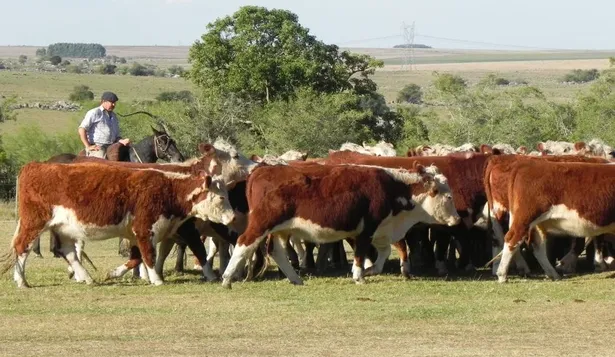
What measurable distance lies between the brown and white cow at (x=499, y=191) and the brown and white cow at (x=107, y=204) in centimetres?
378

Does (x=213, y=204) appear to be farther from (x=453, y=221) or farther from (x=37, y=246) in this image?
(x=37, y=246)

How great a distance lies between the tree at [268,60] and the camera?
187 ft

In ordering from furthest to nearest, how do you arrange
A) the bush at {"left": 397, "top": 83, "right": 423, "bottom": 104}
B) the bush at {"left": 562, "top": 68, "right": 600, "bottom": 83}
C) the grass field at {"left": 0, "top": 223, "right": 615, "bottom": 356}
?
the bush at {"left": 562, "top": 68, "right": 600, "bottom": 83}, the bush at {"left": 397, "top": 83, "right": 423, "bottom": 104}, the grass field at {"left": 0, "top": 223, "right": 615, "bottom": 356}

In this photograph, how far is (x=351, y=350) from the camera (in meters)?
12.1

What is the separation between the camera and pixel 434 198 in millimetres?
18484

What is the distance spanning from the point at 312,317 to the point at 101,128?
7466 mm

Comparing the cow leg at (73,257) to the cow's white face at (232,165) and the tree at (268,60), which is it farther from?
the tree at (268,60)

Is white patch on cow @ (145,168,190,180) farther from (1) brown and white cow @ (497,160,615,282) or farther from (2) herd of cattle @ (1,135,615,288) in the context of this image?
(1) brown and white cow @ (497,160,615,282)

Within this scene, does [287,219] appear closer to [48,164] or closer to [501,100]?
[48,164]

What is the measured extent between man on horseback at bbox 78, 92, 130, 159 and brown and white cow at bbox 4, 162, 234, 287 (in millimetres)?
2702

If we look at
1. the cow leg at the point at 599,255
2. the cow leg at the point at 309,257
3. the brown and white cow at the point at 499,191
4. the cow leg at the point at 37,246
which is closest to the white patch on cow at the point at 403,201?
the brown and white cow at the point at 499,191

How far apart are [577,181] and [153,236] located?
5.65 m

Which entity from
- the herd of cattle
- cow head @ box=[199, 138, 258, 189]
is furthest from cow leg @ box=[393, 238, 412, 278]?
cow head @ box=[199, 138, 258, 189]

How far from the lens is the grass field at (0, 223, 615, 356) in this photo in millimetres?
12328
